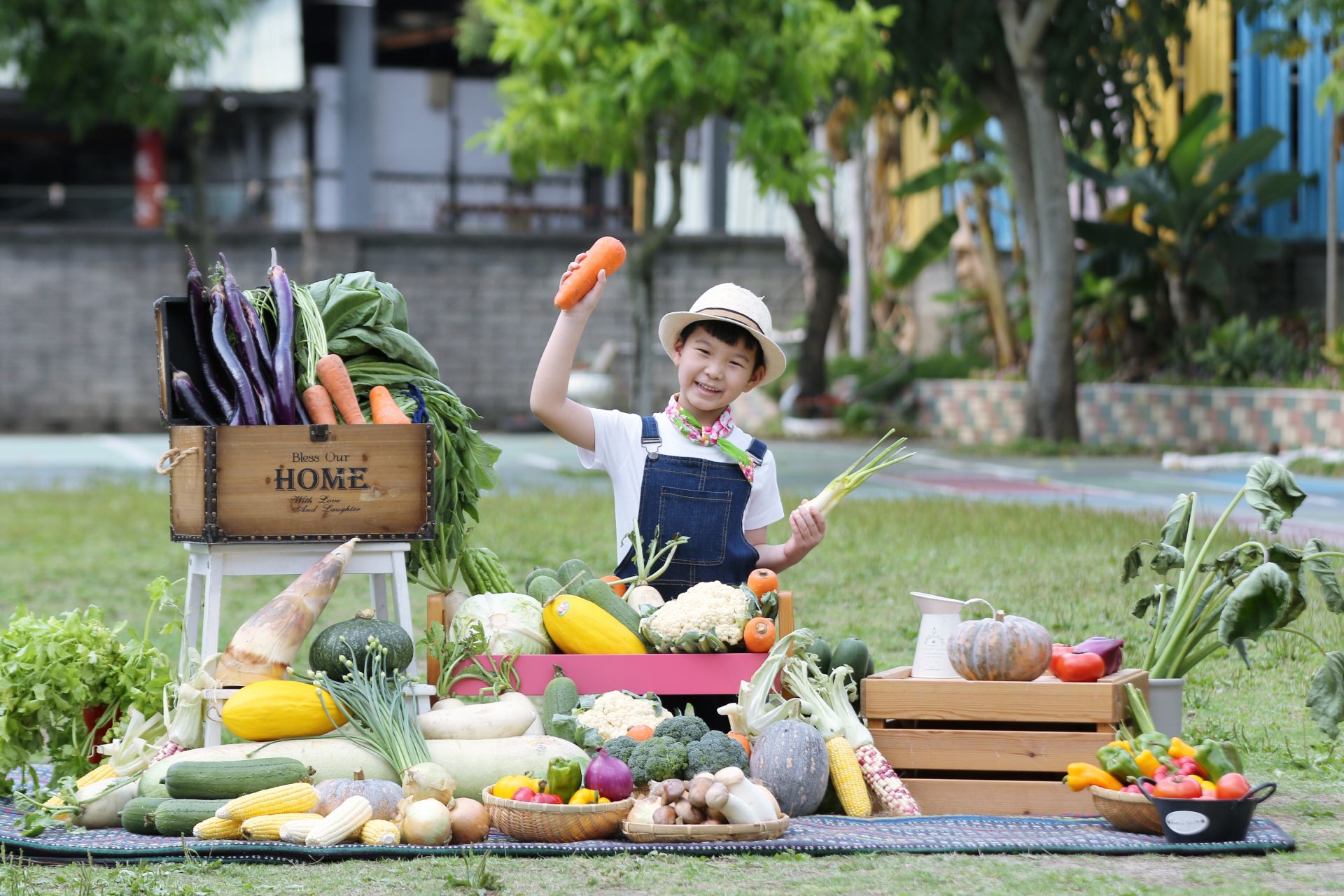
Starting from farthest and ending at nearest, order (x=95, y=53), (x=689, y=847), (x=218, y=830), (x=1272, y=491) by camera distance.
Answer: (x=95, y=53), (x=1272, y=491), (x=218, y=830), (x=689, y=847)

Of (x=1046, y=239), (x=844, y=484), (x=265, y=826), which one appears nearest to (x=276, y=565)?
(x=265, y=826)

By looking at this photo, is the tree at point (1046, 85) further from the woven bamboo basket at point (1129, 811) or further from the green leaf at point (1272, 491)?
the woven bamboo basket at point (1129, 811)

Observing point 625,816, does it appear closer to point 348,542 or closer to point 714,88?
point 348,542

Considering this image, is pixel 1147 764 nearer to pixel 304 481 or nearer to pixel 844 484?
pixel 844 484

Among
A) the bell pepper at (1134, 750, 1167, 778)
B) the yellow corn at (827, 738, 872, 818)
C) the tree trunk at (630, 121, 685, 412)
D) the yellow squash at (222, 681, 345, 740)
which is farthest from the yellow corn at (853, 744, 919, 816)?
the tree trunk at (630, 121, 685, 412)

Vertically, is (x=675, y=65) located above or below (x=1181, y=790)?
above

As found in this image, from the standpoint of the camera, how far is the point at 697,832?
171 inches

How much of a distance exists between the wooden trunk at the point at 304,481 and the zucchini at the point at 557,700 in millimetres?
628

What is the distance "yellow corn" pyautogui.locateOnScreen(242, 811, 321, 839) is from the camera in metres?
4.36

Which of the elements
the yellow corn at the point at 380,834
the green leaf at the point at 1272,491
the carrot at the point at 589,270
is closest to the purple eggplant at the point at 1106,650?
the green leaf at the point at 1272,491

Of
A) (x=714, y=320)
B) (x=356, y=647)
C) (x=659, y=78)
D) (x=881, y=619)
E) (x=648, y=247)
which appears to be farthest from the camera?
(x=648, y=247)

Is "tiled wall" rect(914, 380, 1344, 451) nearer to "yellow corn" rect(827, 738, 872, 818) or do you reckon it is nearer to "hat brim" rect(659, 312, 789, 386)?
"hat brim" rect(659, 312, 789, 386)

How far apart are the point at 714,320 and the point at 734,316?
129mm

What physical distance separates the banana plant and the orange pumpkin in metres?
0.57
